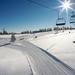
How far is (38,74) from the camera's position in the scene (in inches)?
269

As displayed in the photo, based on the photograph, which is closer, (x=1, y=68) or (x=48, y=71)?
(x=48, y=71)

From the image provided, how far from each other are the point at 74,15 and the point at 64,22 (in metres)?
1.73

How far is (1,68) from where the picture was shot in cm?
786

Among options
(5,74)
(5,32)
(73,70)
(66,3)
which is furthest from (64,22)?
(5,32)

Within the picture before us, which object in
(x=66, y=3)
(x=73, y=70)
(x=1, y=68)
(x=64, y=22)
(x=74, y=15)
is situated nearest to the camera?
(x=73, y=70)

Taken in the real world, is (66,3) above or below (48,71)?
above

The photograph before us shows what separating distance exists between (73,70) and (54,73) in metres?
1.04

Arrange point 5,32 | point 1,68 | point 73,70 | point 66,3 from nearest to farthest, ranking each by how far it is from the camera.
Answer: point 73,70
point 1,68
point 66,3
point 5,32

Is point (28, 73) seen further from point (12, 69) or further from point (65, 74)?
point (65, 74)

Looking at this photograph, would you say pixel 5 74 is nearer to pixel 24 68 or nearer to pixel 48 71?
pixel 24 68

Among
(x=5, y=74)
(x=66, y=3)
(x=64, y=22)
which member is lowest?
(x=5, y=74)

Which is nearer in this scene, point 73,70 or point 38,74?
point 38,74

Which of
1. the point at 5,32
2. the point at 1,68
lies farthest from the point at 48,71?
the point at 5,32

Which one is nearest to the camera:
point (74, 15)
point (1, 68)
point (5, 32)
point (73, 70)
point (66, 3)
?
point (73, 70)
